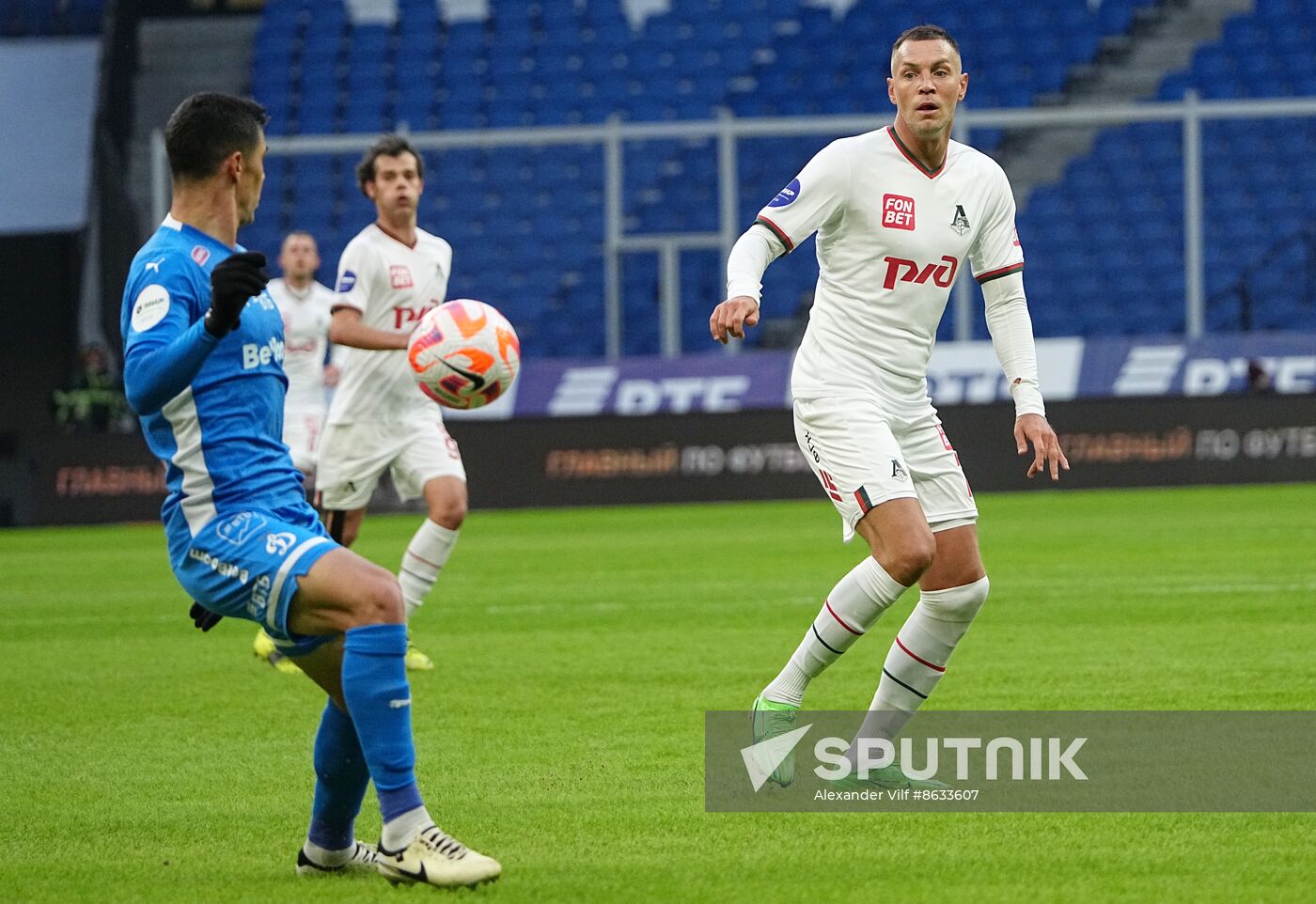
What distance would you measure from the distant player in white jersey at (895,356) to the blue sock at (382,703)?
169 cm

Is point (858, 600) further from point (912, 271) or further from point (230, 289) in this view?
point (230, 289)

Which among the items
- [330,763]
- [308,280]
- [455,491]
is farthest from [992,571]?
[330,763]

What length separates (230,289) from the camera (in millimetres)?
3980

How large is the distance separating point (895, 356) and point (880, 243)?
14.5 inches

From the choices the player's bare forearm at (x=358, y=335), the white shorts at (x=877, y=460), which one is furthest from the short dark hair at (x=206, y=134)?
the player's bare forearm at (x=358, y=335)

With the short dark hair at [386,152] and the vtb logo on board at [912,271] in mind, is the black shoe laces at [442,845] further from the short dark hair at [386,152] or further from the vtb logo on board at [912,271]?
the short dark hair at [386,152]

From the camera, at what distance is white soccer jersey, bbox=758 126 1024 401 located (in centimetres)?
574

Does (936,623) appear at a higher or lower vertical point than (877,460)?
lower

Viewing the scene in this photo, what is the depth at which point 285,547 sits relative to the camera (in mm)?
4262

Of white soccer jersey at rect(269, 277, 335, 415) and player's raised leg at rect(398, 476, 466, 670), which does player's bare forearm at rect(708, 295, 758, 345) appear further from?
white soccer jersey at rect(269, 277, 335, 415)

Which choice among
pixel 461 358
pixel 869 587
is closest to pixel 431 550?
pixel 461 358

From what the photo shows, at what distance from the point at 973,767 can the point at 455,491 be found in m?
3.62

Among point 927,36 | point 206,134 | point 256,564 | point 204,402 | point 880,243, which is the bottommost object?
point 256,564

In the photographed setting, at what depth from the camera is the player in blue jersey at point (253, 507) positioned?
4.22m
